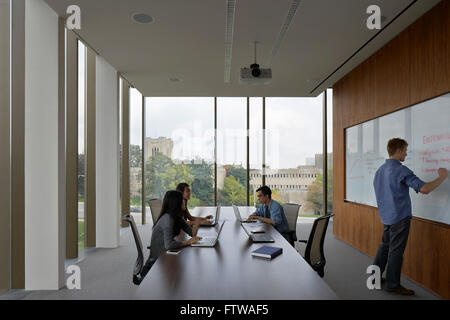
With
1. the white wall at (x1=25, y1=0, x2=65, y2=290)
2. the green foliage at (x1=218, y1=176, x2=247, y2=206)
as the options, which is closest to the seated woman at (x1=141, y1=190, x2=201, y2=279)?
the white wall at (x1=25, y1=0, x2=65, y2=290)

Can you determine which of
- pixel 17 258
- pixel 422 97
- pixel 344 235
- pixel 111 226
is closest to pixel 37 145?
pixel 17 258

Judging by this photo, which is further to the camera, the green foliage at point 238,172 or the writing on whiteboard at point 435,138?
the green foliage at point 238,172

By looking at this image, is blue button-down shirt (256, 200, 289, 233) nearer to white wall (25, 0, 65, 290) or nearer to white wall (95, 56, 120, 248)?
white wall (25, 0, 65, 290)

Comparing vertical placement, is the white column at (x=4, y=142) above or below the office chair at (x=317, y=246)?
above

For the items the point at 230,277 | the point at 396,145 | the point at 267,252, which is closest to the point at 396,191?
the point at 396,145

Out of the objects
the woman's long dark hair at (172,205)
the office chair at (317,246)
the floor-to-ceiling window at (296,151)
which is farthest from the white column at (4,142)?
the floor-to-ceiling window at (296,151)

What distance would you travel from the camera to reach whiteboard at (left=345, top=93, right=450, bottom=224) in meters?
3.52

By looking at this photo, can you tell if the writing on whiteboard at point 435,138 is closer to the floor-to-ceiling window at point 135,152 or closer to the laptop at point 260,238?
the laptop at point 260,238

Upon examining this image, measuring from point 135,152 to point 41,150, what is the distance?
14.3ft

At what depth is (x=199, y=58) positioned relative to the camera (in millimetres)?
5246

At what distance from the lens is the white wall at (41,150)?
3.77 meters

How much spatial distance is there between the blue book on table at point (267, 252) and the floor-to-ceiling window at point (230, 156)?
19.6 ft

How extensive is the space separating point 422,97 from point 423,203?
4.50 feet

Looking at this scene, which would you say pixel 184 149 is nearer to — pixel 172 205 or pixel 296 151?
pixel 296 151
